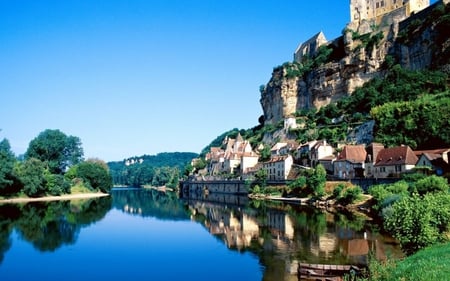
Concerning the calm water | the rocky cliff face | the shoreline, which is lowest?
the calm water

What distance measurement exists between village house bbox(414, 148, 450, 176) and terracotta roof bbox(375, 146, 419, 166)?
3.38 feet

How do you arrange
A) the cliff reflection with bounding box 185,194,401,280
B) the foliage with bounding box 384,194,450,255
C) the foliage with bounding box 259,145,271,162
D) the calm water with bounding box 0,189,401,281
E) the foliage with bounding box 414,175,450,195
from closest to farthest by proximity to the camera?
the foliage with bounding box 384,194,450,255
the calm water with bounding box 0,189,401,281
the cliff reflection with bounding box 185,194,401,280
the foliage with bounding box 414,175,450,195
the foliage with bounding box 259,145,271,162

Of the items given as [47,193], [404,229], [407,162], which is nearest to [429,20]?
[407,162]

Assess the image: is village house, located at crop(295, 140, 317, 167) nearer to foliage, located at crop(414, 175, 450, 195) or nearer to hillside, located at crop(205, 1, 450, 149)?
hillside, located at crop(205, 1, 450, 149)

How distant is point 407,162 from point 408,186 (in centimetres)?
726

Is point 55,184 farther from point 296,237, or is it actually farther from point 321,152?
point 296,237

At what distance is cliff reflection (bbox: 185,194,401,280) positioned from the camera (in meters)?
21.3

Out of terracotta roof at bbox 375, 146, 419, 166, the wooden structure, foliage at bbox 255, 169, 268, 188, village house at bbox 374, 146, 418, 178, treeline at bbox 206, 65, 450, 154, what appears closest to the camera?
the wooden structure

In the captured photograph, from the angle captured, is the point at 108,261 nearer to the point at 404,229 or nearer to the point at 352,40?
the point at 404,229

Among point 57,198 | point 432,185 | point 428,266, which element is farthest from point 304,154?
point 428,266

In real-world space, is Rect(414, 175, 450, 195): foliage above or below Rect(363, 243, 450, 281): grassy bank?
above

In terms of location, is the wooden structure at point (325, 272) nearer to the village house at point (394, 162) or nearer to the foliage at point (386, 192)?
the foliage at point (386, 192)

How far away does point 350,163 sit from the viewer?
50.2 metres

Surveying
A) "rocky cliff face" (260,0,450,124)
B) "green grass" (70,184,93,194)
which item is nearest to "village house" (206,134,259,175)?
"rocky cliff face" (260,0,450,124)
